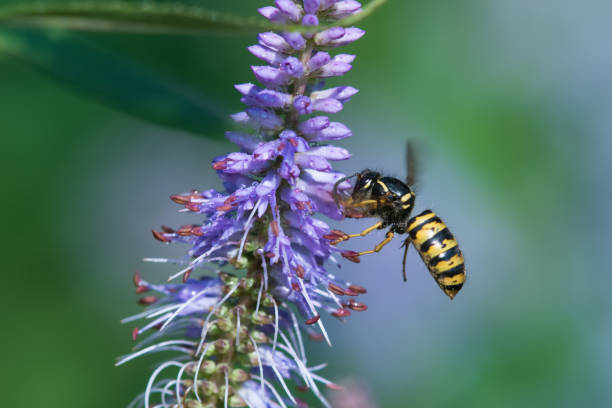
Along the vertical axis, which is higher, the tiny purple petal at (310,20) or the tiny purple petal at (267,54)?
the tiny purple petal at (310,20)

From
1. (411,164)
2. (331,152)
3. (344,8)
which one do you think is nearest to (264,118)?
(331,152)

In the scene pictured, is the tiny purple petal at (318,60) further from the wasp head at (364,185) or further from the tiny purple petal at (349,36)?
the wasp head at (364,185)

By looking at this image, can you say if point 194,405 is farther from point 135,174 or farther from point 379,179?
point 135,174

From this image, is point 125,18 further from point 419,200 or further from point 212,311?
point 419,200

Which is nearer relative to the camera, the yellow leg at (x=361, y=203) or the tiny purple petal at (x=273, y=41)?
the tiny purple petal at (x=273, y=41)

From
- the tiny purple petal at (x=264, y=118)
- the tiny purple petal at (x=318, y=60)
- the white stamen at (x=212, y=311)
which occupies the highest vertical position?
the tiny purple petal at (x=318, y=60)

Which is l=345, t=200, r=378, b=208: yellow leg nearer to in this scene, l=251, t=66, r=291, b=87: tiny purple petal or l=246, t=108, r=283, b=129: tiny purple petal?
l=246, t=108, r=283, b=129: tiny purple petal

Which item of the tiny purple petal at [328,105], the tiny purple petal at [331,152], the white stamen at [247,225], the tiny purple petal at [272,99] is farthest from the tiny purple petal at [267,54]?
the white stamen at [247,225]

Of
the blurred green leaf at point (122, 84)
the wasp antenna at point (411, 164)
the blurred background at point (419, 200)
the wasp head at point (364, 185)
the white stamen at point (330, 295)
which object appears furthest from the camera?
the blurred background at point (419, 200)
